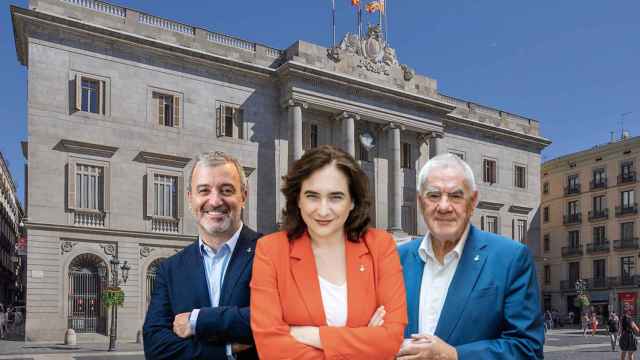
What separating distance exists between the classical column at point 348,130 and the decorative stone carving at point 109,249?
1290cm

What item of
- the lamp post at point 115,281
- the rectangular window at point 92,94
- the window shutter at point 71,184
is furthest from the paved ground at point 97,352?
the rectangular window at point 92,94

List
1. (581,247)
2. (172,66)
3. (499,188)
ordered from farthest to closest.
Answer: (581,247)
(499,188)
(172,66)

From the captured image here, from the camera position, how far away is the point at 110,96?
89.8 ft

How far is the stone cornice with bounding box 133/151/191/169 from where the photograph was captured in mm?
28188

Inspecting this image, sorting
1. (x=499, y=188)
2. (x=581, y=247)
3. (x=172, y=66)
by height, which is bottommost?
(x=581, y=247)

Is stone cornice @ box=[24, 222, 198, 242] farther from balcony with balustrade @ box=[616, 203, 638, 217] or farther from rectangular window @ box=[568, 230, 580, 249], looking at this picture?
rectangular window @ box=[568, 230, 580, 249]

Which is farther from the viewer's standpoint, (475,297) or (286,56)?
(286,56)

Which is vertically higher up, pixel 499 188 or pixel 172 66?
pixel 172 66

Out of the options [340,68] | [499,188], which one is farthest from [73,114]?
[499,188]

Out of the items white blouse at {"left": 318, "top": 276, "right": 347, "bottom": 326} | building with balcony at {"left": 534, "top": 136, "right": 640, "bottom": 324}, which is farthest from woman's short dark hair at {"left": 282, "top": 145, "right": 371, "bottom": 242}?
building with balcony at {"left": 534, "top": 136, "right": 640, "bottom": 324}

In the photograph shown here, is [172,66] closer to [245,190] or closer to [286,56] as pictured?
[286,56]

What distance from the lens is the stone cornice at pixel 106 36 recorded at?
83.0 feet

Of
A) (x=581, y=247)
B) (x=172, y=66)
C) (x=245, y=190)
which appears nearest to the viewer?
(x=245, y=190)

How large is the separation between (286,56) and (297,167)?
30859 millimetres
